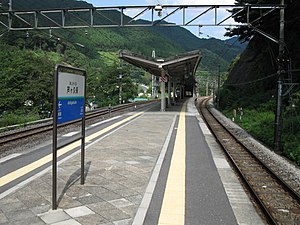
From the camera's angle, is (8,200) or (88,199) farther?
(88,199)

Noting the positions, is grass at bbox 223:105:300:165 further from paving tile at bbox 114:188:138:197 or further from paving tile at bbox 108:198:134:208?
Answer: paving tile at bbox 108:198:134:208

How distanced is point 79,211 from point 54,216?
1.16 feet

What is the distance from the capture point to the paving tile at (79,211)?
4.34 meters

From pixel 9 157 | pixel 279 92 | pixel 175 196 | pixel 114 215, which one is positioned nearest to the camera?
pixel 114 215

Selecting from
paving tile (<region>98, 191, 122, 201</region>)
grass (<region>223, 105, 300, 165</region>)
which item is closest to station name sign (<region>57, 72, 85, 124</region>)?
paving tile (<region>98, 191, 122, 201</region>)

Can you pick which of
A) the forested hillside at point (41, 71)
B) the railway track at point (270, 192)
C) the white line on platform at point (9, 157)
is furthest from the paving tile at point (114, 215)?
the forested hillside at point (41, 71)

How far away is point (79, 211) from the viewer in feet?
14.6

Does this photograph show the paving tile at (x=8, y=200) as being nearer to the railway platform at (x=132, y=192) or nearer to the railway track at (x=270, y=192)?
the railway platform at (x=132, y=192)

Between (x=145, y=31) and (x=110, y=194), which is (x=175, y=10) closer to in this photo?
(x=110, y=194)

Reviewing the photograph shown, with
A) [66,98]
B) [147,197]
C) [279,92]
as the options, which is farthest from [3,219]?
[279,92]

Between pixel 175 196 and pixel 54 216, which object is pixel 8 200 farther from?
pixel 175 196

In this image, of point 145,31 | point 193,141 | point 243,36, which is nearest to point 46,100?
point 243,36

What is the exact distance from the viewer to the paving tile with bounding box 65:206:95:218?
434 centimetres

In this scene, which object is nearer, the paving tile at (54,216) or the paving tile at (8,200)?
the paving tile at (54,216)
